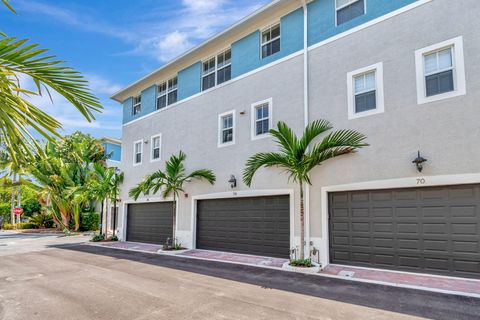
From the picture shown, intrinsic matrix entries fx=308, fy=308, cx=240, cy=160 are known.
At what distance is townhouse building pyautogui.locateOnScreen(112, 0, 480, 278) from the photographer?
24.8 feet

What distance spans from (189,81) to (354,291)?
11.6m

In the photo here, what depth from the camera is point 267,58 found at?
11.8 metres

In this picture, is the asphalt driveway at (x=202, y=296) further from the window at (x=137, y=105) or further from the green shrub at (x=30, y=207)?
the green shrub at (x=30, y=207)

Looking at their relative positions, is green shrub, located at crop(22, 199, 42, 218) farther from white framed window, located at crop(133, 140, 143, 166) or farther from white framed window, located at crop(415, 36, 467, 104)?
white framed window, located at crop(415, 36, 467, 104)

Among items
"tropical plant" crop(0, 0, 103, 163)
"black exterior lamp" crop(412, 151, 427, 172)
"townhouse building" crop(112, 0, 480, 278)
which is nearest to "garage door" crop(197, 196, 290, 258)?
"townhouse building" crop(112, 0, 480, 278)

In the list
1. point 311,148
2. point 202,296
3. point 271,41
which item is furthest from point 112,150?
point 202,296

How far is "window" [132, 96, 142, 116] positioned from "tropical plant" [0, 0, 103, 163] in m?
15.7

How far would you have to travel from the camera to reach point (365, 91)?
9.19 meters

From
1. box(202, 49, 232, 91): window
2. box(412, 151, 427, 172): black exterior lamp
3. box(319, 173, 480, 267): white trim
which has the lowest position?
box(319, 173, 480, 267): white trim

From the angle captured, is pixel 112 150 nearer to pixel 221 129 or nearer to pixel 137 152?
pixel 137 152

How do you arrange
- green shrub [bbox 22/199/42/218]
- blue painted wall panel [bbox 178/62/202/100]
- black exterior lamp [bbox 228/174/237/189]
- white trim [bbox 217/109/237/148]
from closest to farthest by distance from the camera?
black exterior lamp [bbox 228/174/237/189] < white trim [bbox 217/109/237/148] < blue painted wall panel [bbox 178/62/202/100] < green shrub [bbox 22/199/42/218]

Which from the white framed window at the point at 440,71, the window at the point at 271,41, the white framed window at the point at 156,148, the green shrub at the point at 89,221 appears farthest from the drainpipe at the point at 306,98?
the green shrub at the point at 89,221

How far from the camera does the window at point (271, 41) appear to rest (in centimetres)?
1173

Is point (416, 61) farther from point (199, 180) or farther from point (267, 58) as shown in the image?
point (199, 180)
